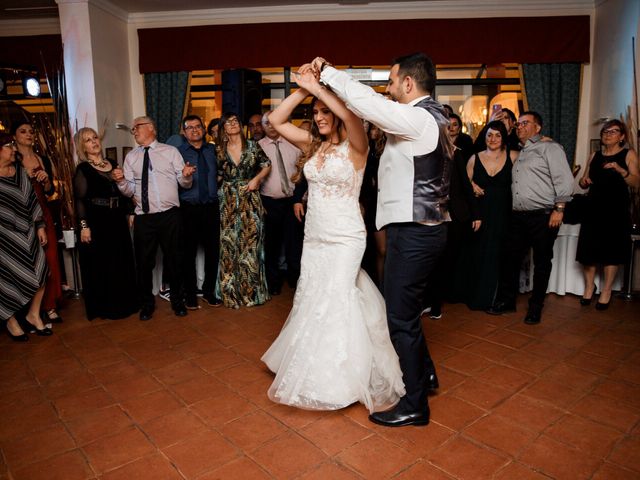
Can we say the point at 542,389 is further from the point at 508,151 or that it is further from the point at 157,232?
the point at 157,232

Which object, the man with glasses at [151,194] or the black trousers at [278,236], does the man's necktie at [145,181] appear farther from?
the black trousers at [278,236]

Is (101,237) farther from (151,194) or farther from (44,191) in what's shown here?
(44,191)

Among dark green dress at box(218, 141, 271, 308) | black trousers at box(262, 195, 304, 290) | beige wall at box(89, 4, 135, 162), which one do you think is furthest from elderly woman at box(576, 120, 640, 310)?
beige wall at box(89, 4, 135, 162)

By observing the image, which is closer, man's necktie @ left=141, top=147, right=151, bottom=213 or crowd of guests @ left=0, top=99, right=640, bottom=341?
crowd of guests @ left=0, top=99, right=640, bottom=341

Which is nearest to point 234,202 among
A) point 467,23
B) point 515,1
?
point 467,23

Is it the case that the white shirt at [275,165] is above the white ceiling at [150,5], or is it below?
below

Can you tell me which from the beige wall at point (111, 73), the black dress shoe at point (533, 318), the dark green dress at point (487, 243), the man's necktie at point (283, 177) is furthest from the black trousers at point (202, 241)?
the black dress shoe at point (533, 318)

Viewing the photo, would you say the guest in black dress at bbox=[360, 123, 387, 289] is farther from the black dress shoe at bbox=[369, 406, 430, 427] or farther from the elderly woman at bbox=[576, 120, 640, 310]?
the elderly woman at bbox=[576, 120, 640, 310]

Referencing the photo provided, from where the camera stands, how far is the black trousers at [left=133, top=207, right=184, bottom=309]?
13.1ft

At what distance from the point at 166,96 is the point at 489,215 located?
4.71 m

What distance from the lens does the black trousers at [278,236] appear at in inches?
190

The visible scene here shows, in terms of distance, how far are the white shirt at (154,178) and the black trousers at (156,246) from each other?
3.3 inches

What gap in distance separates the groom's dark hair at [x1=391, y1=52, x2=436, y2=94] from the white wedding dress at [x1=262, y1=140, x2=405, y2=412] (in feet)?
1.79

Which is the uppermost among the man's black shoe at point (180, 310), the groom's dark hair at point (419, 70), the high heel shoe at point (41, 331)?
the groom's dark hair at point (419, 70)
